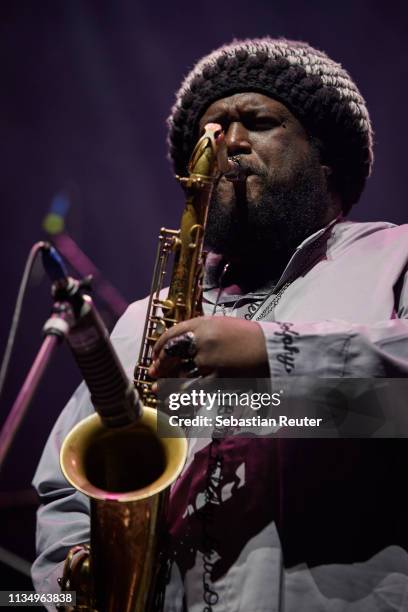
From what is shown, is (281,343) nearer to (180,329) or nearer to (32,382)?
(180,329)

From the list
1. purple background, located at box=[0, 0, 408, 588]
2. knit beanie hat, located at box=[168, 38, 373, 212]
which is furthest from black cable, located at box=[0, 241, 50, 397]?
purple background, located at box=[0, 0, 408, 588]

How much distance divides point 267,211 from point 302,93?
461mm

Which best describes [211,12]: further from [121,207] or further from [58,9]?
[121,207]

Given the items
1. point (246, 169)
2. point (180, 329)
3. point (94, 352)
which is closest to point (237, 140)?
point (246, 169)

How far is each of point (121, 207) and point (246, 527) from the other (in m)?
2.45

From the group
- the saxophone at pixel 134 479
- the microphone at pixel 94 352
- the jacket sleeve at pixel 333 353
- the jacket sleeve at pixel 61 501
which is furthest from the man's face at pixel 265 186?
the microphone at pixel 94 352

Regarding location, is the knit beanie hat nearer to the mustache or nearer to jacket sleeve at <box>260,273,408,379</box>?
the mustache

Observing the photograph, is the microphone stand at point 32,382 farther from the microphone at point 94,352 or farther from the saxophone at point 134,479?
the saxophone at point 134,479

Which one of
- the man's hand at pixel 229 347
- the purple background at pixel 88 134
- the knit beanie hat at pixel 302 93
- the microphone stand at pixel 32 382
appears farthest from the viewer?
the purple background at pixel 88 134

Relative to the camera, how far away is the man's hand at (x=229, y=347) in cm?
143

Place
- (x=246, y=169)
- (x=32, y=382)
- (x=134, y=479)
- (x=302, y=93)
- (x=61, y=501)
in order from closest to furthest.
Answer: (x=32, y=382) → (x=134, y=479) → (x=61, y=501) → (x=246, y=169) → (x=302, y=93)

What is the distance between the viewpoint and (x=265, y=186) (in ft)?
7.00

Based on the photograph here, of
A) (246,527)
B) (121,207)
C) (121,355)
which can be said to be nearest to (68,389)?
(121,207)

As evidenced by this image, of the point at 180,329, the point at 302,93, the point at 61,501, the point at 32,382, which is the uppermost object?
the point at 302,93
